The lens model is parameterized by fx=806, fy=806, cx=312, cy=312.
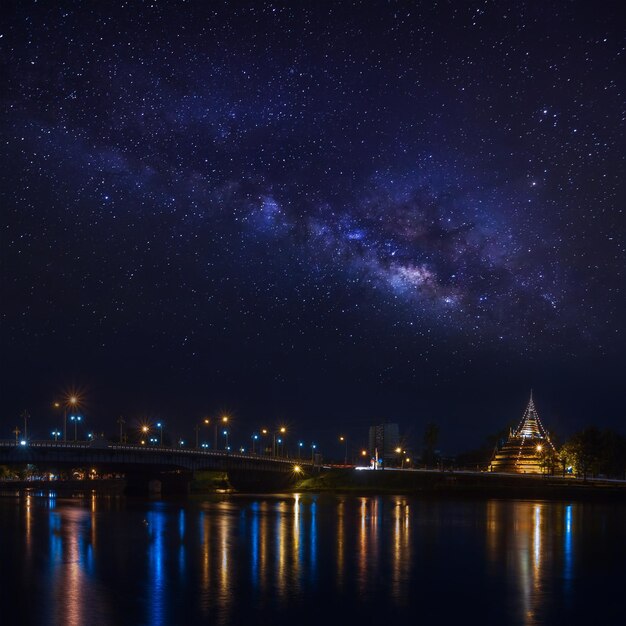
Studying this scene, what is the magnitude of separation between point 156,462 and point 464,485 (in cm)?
5680

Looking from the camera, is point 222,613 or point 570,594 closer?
point 222,613

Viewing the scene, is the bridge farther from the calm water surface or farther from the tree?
the calm water surface

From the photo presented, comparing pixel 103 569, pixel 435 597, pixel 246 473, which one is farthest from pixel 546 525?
pixel 246 473

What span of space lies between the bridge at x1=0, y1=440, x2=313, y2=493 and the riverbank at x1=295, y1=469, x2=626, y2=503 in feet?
28.9

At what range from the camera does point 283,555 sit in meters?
45.4

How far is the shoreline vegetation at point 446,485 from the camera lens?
4345 inches

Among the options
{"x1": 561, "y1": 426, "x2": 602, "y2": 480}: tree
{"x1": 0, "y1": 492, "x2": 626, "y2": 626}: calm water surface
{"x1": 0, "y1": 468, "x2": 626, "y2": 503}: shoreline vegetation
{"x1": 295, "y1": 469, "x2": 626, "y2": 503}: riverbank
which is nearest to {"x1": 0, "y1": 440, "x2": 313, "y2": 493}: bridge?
{"x1": 0, "y1": 468, "x2": 626, "y2": 503}: shoreline vegetation

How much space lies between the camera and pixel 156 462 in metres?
148

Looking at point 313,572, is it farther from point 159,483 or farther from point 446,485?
point 159,483

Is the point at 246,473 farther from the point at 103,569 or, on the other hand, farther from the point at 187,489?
the point at 103,569

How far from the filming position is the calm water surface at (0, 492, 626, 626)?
99.9ft

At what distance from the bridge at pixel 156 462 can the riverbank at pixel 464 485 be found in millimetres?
8818

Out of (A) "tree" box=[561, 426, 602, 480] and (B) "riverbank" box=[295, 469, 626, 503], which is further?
(A) "tree" box=[561, 426, 602, 480]

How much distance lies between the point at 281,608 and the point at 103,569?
40.3 ft
